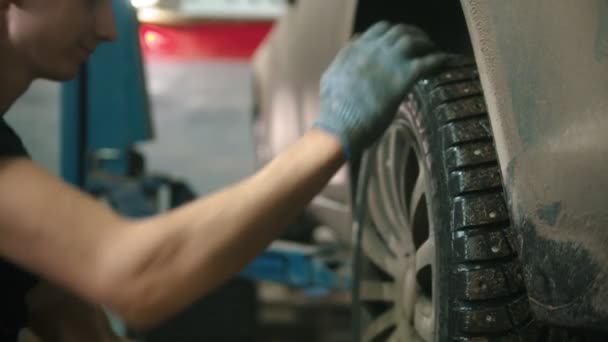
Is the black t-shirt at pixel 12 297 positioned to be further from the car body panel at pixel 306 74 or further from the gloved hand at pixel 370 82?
the car body panel at pixel 306 74

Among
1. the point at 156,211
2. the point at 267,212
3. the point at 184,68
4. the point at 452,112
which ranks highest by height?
the point at 184,68

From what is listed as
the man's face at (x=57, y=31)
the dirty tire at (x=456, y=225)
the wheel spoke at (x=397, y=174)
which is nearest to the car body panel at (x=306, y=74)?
the wheel spoke at (x=397, y=174)

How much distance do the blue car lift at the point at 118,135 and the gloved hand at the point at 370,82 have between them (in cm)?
128

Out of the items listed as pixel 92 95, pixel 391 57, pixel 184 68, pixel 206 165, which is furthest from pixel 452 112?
pixel 184 68

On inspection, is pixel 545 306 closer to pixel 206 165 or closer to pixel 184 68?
pixel 206 165

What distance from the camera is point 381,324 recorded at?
1.38 metres

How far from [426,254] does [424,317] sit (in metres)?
0.15

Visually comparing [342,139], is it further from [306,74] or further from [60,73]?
[306,74]

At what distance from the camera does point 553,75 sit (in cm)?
82

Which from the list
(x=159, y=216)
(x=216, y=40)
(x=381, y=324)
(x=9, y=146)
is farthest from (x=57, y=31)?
(x=216, y=40)

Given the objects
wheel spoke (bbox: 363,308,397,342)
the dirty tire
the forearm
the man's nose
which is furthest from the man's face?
wheel spoke (bbox: 363,308,397,342)

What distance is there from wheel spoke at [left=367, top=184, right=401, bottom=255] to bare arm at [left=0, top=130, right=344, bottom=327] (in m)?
0.55

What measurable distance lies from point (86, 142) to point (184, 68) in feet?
7.74

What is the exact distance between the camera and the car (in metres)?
0.79
